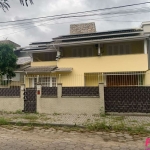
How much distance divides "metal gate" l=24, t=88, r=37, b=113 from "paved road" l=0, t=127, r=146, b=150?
3.55m

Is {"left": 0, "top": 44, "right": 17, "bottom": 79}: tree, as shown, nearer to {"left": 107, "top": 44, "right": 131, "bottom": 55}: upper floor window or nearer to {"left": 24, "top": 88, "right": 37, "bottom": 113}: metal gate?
{"left": 24, "top": 88, "right": 37, "bottom": 113}: metal gate

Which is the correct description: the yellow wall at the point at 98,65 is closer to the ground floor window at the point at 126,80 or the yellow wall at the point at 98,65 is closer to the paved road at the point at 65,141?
the ground floor window at the point at 126,80

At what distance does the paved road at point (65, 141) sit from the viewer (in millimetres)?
4598

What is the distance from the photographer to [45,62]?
15.8m

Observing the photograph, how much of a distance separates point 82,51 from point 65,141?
10.7 meters

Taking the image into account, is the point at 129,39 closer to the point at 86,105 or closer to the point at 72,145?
the point at 86,105

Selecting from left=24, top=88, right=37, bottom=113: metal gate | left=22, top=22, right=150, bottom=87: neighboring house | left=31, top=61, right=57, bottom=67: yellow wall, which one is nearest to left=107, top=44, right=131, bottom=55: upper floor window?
left=22, top=22, right=150, bottom=87: neighboring house

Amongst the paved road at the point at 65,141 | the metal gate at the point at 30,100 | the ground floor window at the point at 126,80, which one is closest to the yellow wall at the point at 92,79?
the ground floor window at the point at 126,80

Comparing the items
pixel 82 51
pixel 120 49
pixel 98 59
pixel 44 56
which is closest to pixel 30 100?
pixel 98 59

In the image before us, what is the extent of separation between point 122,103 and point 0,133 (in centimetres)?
599

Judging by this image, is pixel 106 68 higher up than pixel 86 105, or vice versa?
A: pixel 106 68

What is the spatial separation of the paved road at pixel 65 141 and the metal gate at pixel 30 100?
3.55 meters

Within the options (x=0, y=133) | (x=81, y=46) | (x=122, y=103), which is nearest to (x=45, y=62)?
(x=81, y=46)

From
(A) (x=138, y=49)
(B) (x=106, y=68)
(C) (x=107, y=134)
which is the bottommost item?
(C) (x=107, y=134)
